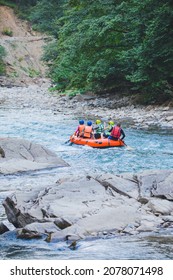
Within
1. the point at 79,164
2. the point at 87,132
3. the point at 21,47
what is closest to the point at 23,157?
the point at 79,164

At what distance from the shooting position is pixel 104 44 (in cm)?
2633

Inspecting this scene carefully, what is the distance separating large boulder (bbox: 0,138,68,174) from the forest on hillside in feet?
29.4

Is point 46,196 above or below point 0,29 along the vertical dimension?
below

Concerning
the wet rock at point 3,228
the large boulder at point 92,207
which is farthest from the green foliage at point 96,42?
the wet rock at point 3,228

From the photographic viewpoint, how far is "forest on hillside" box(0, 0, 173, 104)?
2155cm

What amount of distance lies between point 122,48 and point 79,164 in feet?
45.5

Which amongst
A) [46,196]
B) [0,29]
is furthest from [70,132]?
[0,29]

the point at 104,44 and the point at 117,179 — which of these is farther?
the point at 104,44

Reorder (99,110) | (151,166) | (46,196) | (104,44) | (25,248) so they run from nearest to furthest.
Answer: (25,248)
(46,196)
(151,166)
(99,110)
(104,44)

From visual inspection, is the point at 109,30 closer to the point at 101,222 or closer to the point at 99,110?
the point at 99,110

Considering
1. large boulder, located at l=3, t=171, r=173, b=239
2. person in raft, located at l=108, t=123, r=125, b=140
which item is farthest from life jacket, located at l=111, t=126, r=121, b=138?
large boulder, located at l=3, t=171, r=173, b=239

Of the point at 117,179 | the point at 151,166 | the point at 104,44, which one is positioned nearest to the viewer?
the point at 117,179

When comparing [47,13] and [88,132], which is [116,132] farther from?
[47,13]

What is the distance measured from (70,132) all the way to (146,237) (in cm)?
1141
